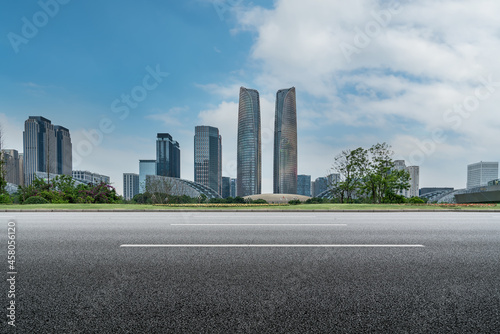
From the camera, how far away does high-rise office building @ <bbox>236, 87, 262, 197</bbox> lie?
156 meters

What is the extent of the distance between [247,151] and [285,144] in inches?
876

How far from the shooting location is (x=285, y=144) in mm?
156125

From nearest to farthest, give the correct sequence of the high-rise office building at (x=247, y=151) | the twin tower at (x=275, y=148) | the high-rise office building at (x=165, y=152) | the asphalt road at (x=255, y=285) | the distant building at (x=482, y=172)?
the asphalt road at (x=255, y=285), the distant building at (x=482, y=172), the high-rise office building at (x=247, y=151), the twin tower at (x=275, y=148), the high-rise office building at (x=165, y=152)

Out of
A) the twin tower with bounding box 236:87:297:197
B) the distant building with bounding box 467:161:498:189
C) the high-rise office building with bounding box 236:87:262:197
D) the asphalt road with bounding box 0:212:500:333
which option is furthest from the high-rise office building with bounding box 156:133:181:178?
the asphalt road with bounding box 0:212:500:333

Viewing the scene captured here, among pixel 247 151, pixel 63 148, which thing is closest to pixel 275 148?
pixel 247 151

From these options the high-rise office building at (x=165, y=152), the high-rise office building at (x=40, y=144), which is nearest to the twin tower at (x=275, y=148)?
the high-rise office building at (x=165, y=152)

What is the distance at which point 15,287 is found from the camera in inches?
120

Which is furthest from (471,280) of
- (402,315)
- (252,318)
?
(252,318)

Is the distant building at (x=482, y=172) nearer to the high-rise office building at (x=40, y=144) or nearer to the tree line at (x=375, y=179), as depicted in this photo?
the tree line at (x=375, y=179)

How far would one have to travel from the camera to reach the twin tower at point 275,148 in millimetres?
156125

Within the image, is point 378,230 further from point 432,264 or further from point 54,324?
point 54,324

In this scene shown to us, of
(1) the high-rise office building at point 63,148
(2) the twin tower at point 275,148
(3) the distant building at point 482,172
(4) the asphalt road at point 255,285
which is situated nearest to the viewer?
(4) the asphalt road at point 255,285

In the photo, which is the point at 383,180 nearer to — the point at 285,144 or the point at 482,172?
the point at 482,172

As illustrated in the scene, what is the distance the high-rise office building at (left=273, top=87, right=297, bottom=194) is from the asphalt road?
15130 centimetres
